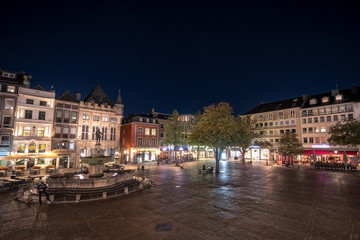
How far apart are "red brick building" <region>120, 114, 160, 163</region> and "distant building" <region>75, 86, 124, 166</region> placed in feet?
14.3

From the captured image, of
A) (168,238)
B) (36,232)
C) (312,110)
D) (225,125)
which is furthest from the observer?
(312,110)

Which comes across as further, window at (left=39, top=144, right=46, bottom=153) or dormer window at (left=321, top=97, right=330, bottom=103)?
dormer window at (left=321, top=97, right=330, bottom=103)

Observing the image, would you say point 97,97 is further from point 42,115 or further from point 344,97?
point 344,97

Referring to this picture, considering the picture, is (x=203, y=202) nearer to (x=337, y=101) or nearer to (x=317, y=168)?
(x=317, y=168)

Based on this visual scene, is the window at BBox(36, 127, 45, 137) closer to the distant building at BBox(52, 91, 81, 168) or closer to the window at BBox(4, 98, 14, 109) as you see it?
the distant building at BBox(52, 91, 81, 168)

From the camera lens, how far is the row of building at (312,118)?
131 ft

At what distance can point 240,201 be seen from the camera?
12.6m

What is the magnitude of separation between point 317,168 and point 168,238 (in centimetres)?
3759

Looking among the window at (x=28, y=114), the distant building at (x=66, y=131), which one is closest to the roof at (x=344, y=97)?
the distant building at (x=66, y=131)

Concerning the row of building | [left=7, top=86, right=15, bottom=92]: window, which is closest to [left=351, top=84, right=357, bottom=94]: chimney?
the row of building

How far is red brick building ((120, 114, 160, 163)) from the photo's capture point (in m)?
46.1

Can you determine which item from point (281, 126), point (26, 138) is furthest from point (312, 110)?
point (26, 138)

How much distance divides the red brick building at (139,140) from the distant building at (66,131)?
12.9m

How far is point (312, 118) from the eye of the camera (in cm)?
4547
